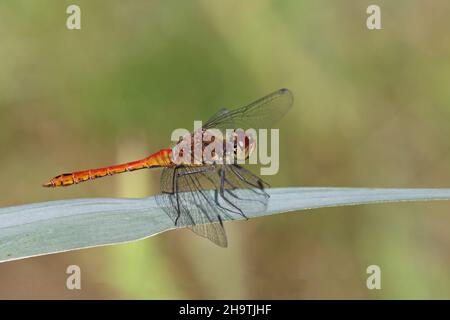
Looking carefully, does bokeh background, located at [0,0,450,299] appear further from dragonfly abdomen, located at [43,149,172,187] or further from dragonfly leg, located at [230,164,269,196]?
dragonfly leg, located at [230,164,269,196]

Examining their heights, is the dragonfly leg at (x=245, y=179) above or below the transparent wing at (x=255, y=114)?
below

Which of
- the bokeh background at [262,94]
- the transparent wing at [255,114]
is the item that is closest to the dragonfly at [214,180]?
the transparent wing at [255,114]

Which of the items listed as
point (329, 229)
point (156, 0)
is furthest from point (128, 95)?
point (329, 229)

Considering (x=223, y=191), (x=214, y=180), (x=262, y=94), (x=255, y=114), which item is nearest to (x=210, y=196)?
(x=223, y=191)

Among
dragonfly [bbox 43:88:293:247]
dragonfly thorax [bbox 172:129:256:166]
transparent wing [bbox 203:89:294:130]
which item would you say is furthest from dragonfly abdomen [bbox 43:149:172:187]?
transparent wing [bbox 203:89:294:130]

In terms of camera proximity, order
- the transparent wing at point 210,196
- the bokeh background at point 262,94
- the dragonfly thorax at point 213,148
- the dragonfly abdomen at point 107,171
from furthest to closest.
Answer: the bokeh background at point 262,94 → the dragonfly abdomen at point 107,171 → the dragonfly thorax at point 213,148 → the transparent wing at point 210,196

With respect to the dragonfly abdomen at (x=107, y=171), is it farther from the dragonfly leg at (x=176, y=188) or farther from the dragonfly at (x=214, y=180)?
the dragonfly leg at (x=176, y=188)

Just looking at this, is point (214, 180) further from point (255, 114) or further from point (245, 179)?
point (255, 114)

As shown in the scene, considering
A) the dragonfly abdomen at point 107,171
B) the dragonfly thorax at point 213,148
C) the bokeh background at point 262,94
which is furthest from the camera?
the bokeh background at point 262,94

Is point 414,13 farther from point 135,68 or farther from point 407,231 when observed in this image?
point 135,68
